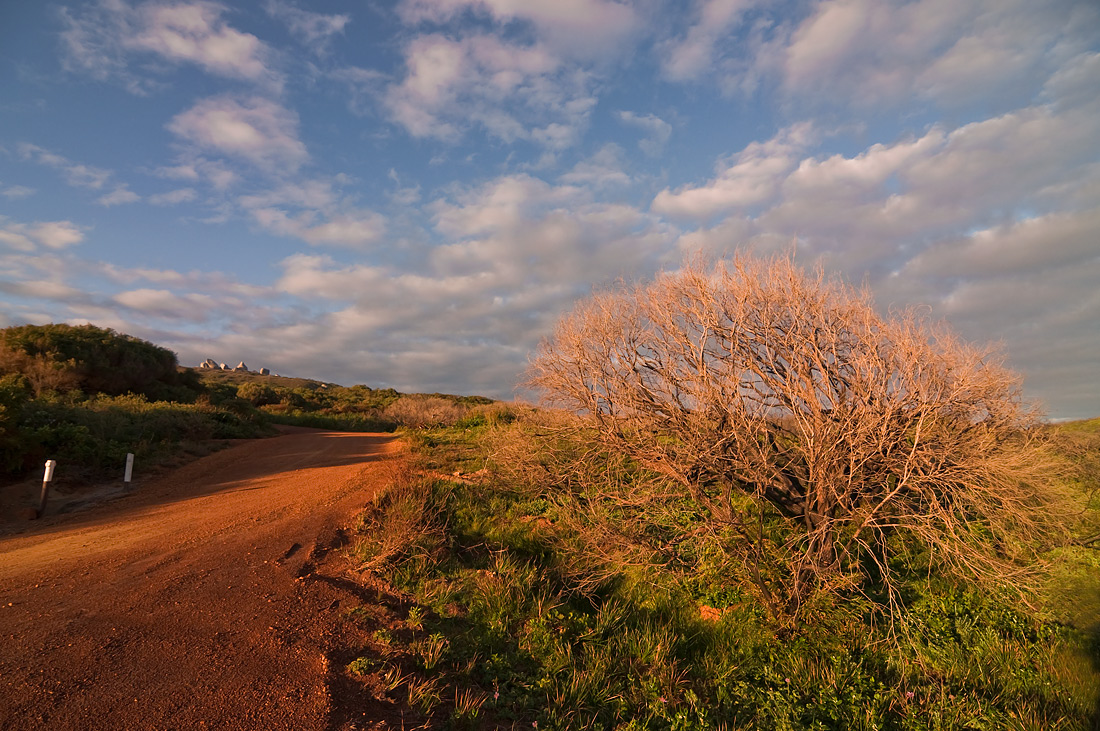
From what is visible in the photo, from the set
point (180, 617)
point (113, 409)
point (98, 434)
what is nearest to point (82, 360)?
point (113, 409)

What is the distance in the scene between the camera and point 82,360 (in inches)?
847

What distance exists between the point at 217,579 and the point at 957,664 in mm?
8421

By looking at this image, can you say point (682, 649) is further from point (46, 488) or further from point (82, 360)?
→ point (82, 360)

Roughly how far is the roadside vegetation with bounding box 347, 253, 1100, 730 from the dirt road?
692mm

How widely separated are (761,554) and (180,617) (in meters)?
6.60

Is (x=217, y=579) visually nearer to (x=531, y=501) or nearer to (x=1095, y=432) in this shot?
(x=531, y=501)

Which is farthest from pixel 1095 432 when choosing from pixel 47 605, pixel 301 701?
pixel 47 605

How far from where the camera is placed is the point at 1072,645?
6867 mm

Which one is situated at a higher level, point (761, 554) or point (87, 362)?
point (87, 362)

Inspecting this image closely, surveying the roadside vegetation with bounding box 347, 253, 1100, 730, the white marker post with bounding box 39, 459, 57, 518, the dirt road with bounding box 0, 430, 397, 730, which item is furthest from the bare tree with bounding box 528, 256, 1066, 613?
the white marker post with bounding box 39, 459, 57, 518

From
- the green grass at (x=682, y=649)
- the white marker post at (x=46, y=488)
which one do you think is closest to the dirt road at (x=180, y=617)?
the white marker post at (x=46, y=488)

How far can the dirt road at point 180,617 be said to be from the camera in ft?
12.6

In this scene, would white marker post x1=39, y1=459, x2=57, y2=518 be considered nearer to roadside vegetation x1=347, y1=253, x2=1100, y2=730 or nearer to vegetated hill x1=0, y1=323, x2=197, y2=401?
roadside vegetation x1=347, y1=253, x2=1100, y2=730

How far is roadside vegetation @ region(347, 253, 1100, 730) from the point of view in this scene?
18.8ft
